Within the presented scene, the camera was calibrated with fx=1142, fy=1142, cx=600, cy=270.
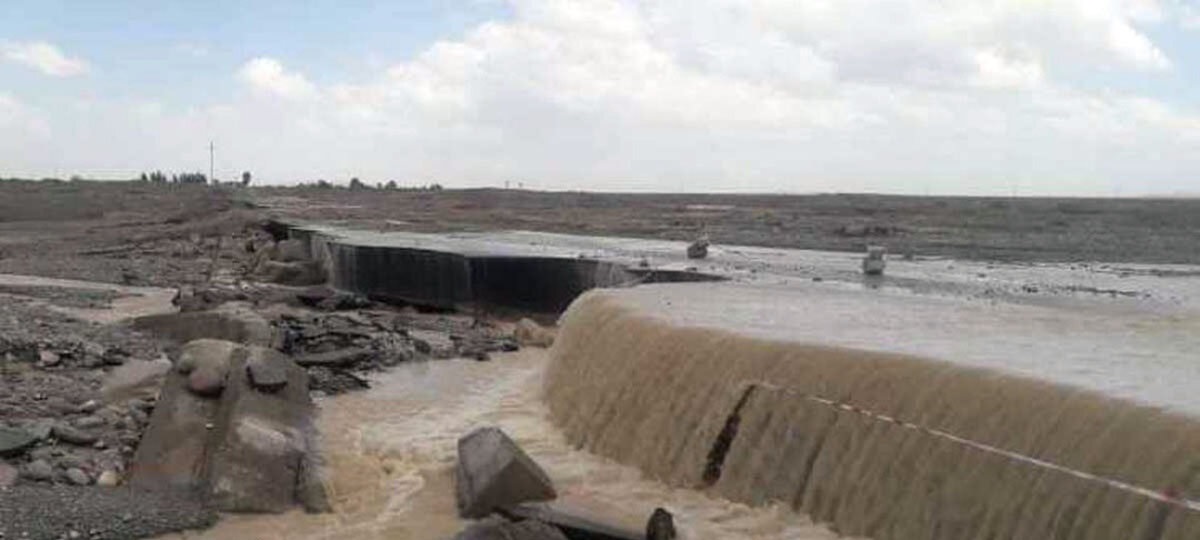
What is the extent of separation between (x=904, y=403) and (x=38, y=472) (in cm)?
805

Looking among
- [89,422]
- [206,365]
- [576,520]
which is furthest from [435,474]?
[89,422]

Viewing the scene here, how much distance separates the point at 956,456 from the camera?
891 cm

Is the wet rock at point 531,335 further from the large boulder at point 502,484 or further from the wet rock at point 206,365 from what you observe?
the large boulder at point 502,484

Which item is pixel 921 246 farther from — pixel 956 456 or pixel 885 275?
pixel 956 456

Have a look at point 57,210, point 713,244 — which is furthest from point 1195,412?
point 57,210

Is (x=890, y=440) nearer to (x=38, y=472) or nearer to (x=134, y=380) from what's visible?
(x=38, y=472)

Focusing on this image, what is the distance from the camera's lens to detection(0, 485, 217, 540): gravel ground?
31.1 ft

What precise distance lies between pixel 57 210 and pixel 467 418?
73.8 metres

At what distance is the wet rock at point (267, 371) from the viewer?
13117 millimetres

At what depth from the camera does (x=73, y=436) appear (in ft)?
39.4

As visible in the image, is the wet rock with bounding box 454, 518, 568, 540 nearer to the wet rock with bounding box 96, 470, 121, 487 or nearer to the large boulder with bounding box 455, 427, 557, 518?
the large boulder with bounding box 455, 427, 557, 518

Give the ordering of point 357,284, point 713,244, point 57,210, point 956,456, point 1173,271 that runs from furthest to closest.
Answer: point 57,210 → point 713,244 → point 357,284 → point 1173,271 → point 956,456

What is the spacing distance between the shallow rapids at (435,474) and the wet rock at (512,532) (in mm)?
856

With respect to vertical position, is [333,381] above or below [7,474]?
below
